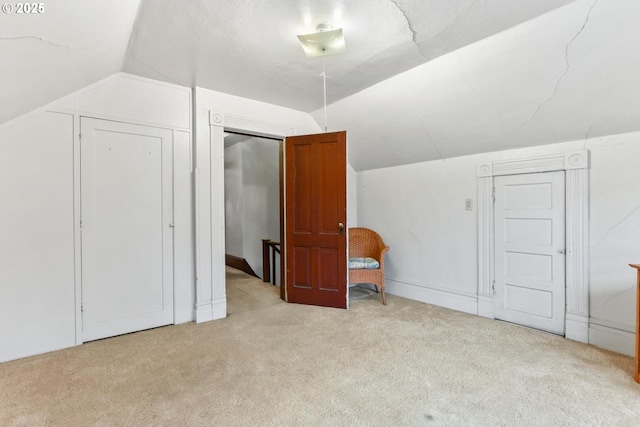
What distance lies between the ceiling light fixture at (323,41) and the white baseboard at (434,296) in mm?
2885

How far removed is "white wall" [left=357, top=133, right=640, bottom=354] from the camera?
2.43 metres

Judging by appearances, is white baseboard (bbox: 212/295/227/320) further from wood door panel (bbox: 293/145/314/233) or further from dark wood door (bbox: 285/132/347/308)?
wood door panel (bbox: 293/145/314/233)

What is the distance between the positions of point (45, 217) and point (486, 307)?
4226 mm

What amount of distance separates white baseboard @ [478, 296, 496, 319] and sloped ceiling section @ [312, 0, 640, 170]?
1.61m

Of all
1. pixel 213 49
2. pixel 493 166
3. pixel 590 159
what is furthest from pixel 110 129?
pixel 590 159

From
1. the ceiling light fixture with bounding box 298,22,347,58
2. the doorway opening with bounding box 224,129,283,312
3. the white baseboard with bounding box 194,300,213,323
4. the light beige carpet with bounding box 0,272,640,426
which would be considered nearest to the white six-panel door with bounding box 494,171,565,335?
the light beige carpet with bounding box 0,272,640,426

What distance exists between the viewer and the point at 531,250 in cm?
298

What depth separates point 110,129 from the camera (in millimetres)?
2758

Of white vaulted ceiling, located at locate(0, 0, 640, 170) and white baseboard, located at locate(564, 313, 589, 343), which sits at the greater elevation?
white vaulted ceiling, located at locate(0, 0, 640, 170)

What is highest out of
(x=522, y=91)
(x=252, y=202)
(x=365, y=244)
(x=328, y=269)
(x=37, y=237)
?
(x=522, y=91)

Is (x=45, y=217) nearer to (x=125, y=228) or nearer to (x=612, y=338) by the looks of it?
(x=125, y=228)

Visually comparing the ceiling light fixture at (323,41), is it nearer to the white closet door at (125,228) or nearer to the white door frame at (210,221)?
the white door frame at (210,221)

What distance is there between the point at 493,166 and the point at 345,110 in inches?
69.4

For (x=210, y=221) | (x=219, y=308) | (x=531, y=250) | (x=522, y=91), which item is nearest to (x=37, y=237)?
(x=210, y=221)
